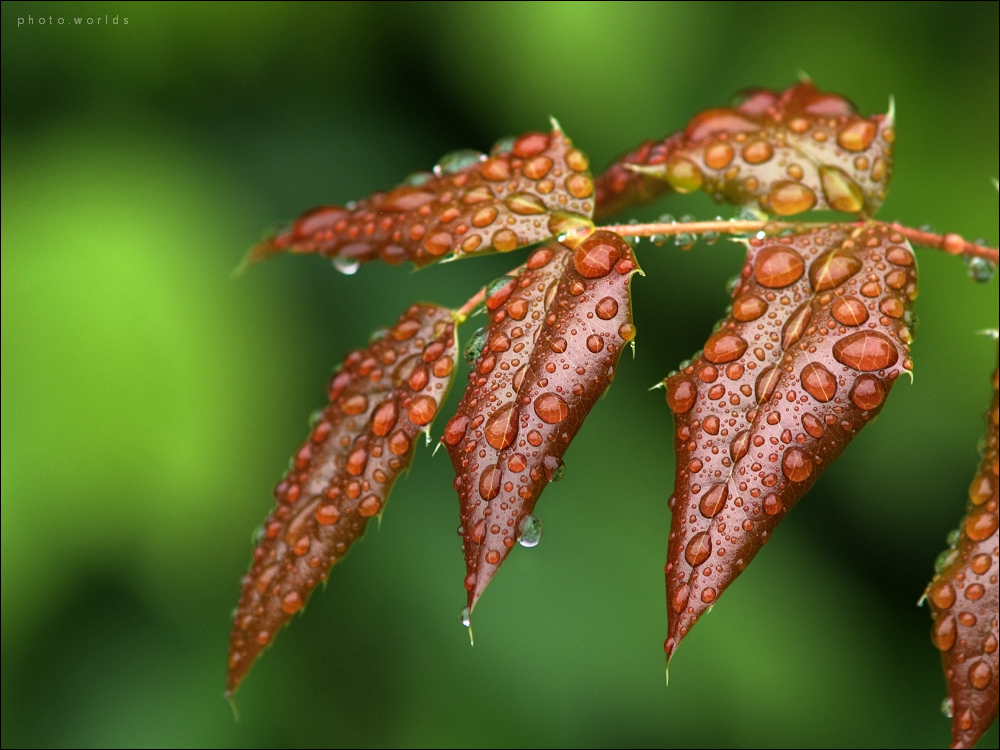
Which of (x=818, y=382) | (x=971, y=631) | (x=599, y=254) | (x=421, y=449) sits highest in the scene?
(x=599, y=254)

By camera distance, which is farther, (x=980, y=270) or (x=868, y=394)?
(x=980, y=270)

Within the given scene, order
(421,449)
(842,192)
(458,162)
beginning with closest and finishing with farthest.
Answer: (842,192) → (458,162) → (421,449)

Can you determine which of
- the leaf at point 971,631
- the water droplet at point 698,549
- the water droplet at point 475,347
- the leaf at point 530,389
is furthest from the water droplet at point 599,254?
the leaf at point 971,631

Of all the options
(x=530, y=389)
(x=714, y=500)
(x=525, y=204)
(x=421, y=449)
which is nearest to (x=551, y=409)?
(x=530, y=389)

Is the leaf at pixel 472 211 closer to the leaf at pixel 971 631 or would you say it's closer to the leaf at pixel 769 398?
the leaf at pixel 769 398

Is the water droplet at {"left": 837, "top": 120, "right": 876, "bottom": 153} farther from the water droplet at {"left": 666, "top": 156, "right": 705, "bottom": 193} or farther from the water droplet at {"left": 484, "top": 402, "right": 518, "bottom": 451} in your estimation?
the water droplet at {"left": 484, "top": 402, "right": 518, "bottom": 451}

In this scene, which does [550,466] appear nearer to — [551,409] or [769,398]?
[551,409]

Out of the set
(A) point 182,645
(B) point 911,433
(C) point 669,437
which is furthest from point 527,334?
(A) point 182,645
